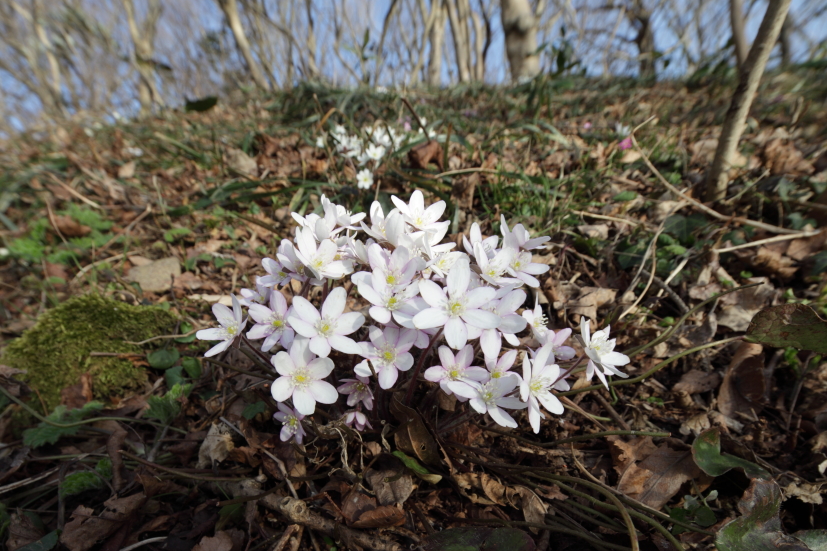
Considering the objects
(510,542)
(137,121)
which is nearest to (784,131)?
(510,542)

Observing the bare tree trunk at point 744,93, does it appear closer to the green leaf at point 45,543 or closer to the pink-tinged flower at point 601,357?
the pink-tinged flower at point 601,357

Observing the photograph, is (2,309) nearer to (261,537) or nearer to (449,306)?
(261,537)

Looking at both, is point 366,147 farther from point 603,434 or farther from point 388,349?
point 603,434

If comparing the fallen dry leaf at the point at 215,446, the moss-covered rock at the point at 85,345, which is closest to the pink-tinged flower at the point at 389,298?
the fallen dry leaf at the point at 215,446

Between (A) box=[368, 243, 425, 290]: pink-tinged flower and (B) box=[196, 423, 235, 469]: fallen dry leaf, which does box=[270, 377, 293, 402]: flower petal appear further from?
(B) box=[196, 423, 235, 469]: fallen dry leaf

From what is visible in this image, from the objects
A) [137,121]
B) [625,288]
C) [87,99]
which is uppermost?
[87,99]

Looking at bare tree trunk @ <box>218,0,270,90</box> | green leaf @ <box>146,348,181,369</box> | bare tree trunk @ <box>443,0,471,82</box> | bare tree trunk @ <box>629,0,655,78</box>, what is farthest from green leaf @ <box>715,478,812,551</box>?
bare tree trunk @ <box>629,0,655,78</box>
